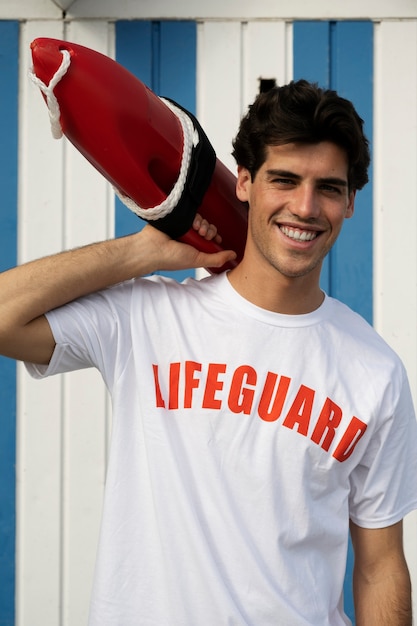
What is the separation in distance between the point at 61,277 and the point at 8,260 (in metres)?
1.31

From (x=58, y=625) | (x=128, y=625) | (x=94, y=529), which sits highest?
(x=128, y=625)

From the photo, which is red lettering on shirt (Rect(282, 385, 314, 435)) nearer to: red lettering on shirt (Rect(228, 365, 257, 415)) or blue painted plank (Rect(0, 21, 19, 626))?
red lettering on shirt (Rect(228, 365, 257, 415))

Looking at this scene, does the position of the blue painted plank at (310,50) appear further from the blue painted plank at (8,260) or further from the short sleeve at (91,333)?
the short sleeve at (91,333)

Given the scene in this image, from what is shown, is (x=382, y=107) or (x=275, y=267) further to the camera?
(x=382, y=107)

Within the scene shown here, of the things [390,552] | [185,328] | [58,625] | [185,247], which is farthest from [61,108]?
[58,625]

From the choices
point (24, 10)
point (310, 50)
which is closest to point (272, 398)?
point (310, 50)

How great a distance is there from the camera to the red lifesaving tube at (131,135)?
5.57 ft

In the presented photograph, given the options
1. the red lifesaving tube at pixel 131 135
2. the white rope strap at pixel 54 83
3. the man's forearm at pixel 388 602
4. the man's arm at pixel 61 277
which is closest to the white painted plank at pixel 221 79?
the red lifesaving tube at pixel 131 135

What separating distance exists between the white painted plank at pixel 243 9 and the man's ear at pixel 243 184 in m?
1.23

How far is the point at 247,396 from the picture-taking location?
1.75m

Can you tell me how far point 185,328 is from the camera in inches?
72.2

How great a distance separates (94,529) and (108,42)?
1.69m

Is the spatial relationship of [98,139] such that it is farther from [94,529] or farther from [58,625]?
[58,625]

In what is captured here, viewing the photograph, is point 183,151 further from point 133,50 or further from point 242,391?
point 133,50
